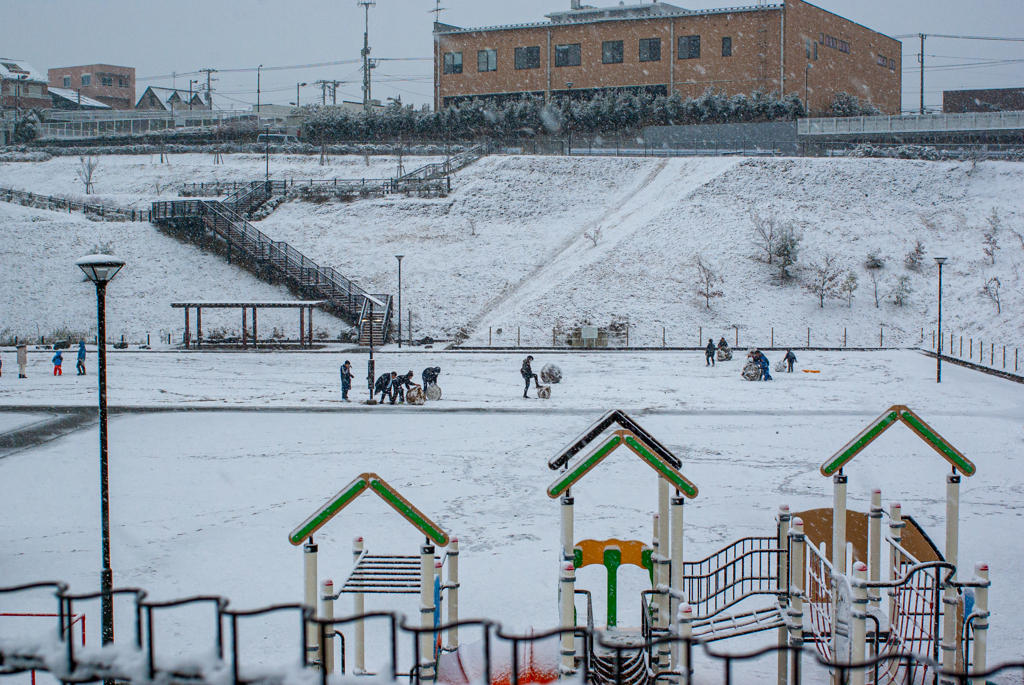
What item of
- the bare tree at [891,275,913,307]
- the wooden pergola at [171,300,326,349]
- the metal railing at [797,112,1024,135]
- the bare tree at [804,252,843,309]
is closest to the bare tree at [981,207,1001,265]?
the bare tree at [891,275,913,307]

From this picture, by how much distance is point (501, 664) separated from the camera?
8617mm

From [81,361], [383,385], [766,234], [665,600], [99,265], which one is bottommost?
[665,600]

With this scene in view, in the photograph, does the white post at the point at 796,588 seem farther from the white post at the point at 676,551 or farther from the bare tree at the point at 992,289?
the bare tree at the point at 992,289

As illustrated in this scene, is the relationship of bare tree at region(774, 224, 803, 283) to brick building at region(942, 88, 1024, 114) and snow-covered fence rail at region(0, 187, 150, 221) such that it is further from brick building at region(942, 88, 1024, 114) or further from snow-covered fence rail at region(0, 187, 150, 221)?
brick building at region(942, 88, 1024, 114)

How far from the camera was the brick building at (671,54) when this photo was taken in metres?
62.2

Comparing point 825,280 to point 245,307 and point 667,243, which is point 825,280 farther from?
point 245,307

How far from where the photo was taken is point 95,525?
13539 millimetres

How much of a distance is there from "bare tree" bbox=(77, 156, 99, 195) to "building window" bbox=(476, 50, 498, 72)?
31359 millimetres

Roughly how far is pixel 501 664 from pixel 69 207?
56.7 m

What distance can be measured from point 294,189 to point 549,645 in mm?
53328

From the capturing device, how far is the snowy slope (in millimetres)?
43938

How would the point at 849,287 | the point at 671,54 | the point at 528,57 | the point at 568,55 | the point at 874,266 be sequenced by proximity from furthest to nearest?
the point at 528,57 < the point at 568,55 < the point at 671,54 < the point at 874,266 < the point at 849,287

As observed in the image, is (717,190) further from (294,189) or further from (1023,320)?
(294,189)

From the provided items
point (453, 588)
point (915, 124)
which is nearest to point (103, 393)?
point (453, 588)
